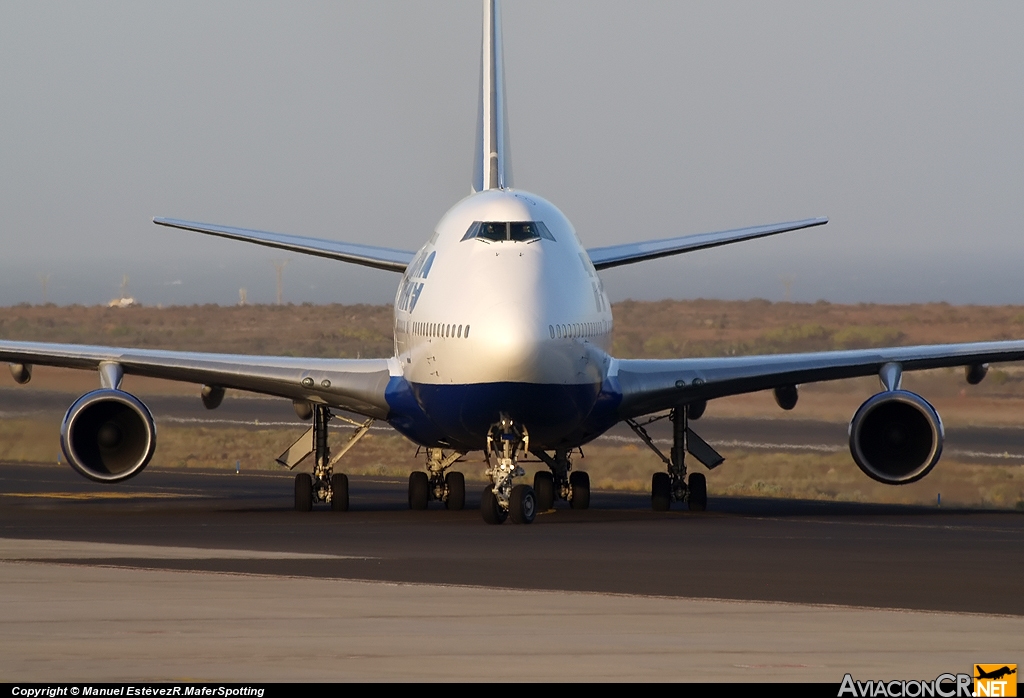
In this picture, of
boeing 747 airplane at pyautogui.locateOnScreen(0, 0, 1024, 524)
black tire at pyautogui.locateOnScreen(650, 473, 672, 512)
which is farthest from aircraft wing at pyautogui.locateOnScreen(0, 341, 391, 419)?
black tire at pyautogui.locateOnScreen(650, 473, 672, 512)

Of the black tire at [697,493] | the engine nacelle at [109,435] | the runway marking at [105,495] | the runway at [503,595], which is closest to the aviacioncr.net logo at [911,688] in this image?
the runway at [503,595]

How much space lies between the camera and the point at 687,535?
2583 cm

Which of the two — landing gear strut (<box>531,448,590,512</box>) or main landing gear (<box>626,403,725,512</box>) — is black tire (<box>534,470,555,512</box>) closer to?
landing gear strut (<box>531,448,590,512</box>)

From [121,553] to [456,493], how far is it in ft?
35.1

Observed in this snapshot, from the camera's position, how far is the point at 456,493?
32.1 meters

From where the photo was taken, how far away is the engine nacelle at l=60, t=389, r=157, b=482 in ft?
97.2

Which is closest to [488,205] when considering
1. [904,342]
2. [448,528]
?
[448,528]

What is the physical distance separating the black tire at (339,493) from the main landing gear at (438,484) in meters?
1.10

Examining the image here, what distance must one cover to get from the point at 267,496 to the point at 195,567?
53.7 feet

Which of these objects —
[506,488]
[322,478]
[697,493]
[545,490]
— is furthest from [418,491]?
[506,488]

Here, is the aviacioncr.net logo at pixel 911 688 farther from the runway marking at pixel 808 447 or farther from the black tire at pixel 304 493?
the runway marking at pixel 808 447

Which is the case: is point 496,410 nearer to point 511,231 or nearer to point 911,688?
point 511,231

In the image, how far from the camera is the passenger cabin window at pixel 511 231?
27.6m

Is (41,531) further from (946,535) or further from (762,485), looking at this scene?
(762,485)
